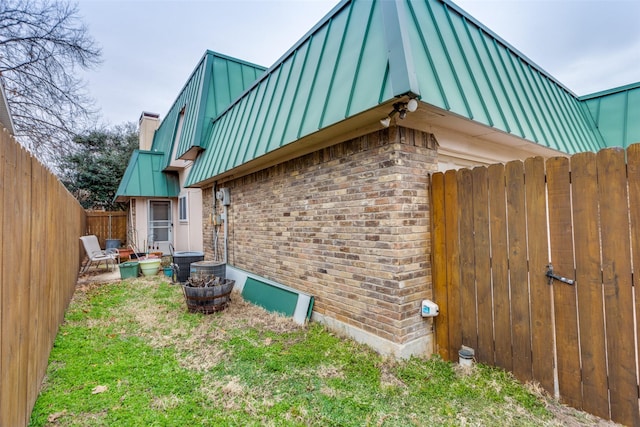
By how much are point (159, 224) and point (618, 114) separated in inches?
594

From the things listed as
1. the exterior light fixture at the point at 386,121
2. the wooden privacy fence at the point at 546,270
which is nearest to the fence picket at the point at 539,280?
the wooden privacy fence at the point at 546,270

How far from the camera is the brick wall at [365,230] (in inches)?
122

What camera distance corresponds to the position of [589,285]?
7.43ft

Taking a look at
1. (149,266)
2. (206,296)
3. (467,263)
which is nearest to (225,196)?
(206,296)

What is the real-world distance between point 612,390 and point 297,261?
363cm

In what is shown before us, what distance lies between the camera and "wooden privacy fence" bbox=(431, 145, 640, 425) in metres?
2.12

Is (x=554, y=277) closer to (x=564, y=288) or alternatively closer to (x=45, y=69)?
(x=564, y=288)

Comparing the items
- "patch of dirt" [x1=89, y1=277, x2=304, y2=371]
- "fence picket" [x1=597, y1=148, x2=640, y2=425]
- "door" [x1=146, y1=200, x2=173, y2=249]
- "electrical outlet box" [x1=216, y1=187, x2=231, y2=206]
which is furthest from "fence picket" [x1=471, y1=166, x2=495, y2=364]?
"door" [x1=146, y1=200, x2=173, y2=249]

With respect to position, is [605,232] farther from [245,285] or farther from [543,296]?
[245,285]

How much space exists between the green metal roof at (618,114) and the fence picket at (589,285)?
6.28 meters

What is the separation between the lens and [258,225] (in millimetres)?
5863

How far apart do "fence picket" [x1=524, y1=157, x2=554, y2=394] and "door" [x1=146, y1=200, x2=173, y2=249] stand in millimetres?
12532

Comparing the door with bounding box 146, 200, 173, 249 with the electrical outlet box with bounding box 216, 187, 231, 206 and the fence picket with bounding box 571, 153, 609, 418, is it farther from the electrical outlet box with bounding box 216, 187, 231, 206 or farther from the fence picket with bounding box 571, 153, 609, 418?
the fence picket with bounding box 571, 153, 609, 418

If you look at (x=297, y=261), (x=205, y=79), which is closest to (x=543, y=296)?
(x=297, y=261)
